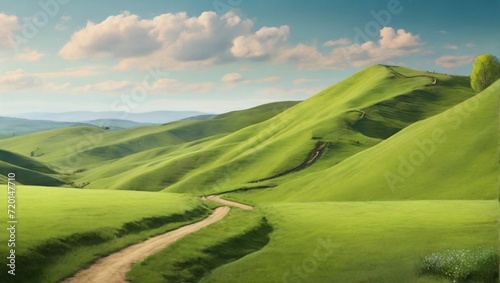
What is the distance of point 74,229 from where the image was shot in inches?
1754

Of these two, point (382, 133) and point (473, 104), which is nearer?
point (473, 104)

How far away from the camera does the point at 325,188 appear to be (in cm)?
11162

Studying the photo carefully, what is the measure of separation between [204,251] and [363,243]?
1687 cm

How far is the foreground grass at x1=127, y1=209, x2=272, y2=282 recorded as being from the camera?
3769 cm

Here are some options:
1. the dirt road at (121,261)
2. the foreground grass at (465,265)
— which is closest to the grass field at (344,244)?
the foreground grass at (465,265)

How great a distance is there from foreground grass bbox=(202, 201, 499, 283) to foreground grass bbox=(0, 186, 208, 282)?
12246 mm

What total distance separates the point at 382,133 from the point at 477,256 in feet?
546

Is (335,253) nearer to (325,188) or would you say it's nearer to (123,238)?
(123,238)

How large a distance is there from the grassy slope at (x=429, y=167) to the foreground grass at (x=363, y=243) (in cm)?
2063

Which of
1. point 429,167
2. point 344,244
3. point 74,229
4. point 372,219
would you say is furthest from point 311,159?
point 74,229

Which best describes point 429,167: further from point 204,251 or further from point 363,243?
point 204,251

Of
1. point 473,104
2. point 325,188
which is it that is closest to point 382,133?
point 473,104

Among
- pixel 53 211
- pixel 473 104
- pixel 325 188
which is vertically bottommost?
pixel 325 188

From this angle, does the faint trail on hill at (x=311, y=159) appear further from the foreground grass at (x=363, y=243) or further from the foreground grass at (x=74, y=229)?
the foreground grass at (x=363, y=243)
